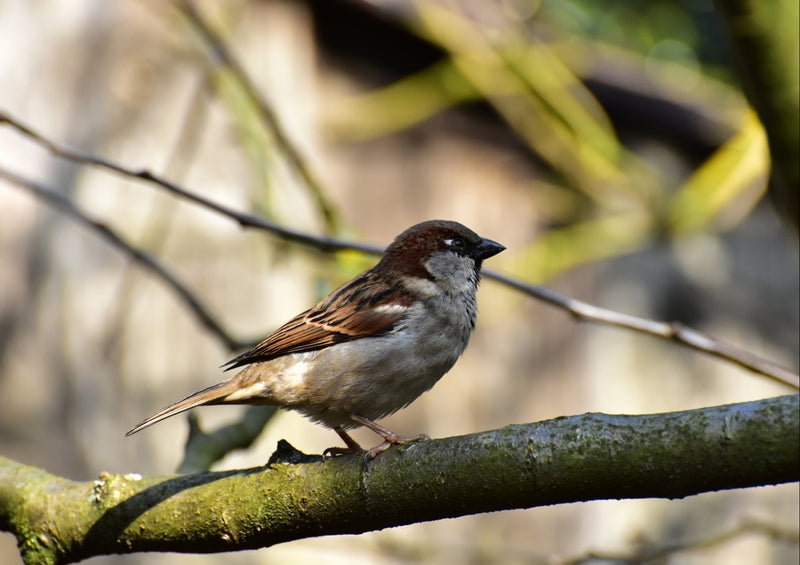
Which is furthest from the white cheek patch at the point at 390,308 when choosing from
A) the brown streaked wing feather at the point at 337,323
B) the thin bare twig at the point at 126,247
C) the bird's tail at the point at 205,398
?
the thin bare twig at the point at 126,247

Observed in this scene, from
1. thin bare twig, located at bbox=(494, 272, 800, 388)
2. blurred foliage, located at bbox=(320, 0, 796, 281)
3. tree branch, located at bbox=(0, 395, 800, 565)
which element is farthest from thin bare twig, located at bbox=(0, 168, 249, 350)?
blurred foliage, located at bbox=(320, 0, 796, 281)

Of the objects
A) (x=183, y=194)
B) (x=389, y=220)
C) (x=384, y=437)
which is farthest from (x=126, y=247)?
(x=389, y=220)

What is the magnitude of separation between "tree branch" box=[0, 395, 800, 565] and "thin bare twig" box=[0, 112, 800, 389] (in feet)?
2.82

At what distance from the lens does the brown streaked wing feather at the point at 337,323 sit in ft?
10.2

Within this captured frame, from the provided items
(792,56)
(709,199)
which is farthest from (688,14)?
(792,56)

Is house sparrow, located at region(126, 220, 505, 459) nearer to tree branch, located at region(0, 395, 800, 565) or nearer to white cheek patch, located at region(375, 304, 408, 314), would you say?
white cheek patch, located at region(375, 304, 408, 314)

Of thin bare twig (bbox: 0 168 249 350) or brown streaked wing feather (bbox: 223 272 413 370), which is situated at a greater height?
thin bare twig (bbox: 0 168 249 350)

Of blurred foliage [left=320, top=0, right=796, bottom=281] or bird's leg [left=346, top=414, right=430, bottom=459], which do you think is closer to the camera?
bird's leg [left=346, top=414, right=430, bottom=459]

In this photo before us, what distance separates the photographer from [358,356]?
309 centimetres

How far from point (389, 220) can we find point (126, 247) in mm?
2253

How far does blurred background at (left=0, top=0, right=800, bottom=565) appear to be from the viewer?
486 centimetres

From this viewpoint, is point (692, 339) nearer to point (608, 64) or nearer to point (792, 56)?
point (792, 56)

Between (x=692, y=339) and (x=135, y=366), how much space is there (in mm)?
3201

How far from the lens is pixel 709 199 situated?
5.23 m
